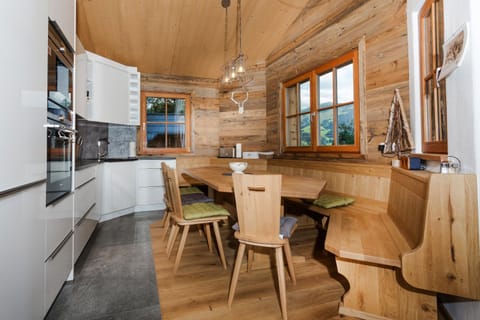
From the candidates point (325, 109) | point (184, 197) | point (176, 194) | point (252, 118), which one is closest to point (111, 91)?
point (184, 197)

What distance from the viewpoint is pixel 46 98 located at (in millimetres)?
1364

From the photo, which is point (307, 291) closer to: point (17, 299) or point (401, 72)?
point (17, 299)

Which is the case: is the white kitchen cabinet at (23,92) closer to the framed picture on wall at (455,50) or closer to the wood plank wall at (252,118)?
the framed picture on wall at (455,50)

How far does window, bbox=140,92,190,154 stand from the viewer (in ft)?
14.8

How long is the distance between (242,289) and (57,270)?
3.93 ft

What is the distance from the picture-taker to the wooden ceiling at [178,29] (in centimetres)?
305

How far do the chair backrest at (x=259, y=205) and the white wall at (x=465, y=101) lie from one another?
945 mm

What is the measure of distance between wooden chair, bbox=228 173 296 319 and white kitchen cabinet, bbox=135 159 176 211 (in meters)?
2.84

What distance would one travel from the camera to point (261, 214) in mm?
1505

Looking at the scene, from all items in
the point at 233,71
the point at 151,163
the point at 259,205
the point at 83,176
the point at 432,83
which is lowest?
the point at 259,205

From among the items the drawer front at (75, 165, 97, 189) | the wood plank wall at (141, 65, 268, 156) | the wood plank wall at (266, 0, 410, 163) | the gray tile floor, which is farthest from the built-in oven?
the wood plank wall at (141, 65, 268, 156)

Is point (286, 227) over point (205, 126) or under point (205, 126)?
under

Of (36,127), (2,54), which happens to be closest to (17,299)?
(36,127)

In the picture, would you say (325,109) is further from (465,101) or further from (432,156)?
(465,101)
